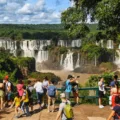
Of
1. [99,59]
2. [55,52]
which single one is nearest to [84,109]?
[99,59]

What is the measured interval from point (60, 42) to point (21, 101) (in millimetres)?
66691

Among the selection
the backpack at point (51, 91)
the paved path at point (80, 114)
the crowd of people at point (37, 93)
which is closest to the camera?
the crowd of people at point (37, 93)

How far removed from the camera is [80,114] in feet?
44.5

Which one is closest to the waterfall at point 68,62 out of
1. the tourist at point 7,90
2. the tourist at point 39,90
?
the tourist at point 7,90

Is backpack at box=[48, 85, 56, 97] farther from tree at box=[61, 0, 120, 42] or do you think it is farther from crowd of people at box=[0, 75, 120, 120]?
tree at box=[61, 0, 120, 42]

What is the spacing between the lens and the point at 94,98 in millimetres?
15172

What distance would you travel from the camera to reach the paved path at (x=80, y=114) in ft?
42.5

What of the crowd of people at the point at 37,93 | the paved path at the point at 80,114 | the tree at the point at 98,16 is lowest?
the paved path at the point at 80,114

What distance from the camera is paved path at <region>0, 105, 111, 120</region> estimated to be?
1297 cm

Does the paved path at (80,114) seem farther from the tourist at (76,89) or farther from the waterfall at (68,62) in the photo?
the waterfall at (68,62)

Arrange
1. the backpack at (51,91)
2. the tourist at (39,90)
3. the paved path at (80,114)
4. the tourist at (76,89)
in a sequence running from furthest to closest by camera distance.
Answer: the tourist at (76,89) < the tourist at (39,90) < the backpack at (51,91) < the paved path at (80,114)

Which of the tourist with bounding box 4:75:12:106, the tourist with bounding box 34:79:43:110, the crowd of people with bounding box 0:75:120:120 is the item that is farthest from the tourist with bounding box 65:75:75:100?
the tourist with bounding box 4:75:12:106

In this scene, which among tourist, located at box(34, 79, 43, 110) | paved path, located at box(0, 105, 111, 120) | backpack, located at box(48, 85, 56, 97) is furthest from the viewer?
tourist, located at box(34, 79, 43, 110)

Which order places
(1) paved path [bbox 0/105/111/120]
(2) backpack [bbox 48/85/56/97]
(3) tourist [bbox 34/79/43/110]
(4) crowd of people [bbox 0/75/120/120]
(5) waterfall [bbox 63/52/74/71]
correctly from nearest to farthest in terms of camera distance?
1. (4) crowd of people [bbox 0/75/120/120]
2. (1) paved path [bbox 0/105/111/120]
3. (2) backpack [bbox 48/85/56/97]
4. (3) tourist [bbox 34/79/43/110]
5. (5) waterfall [bbox 63/52/74/71]
